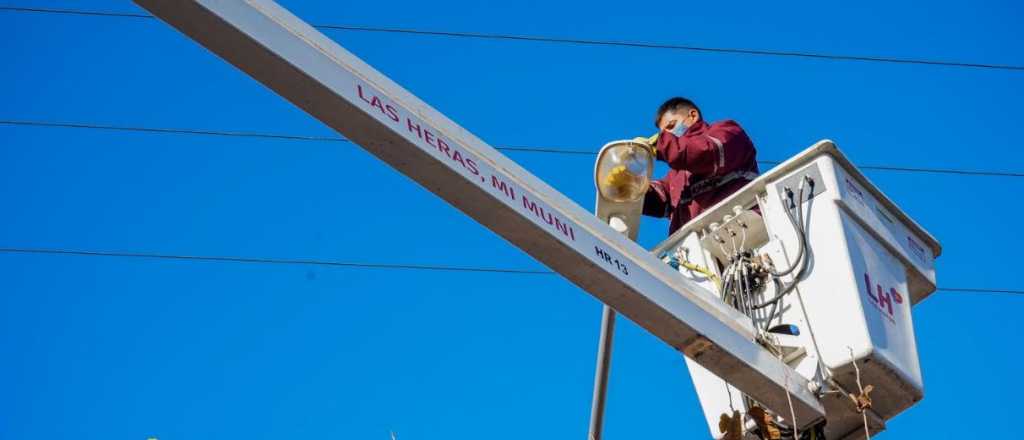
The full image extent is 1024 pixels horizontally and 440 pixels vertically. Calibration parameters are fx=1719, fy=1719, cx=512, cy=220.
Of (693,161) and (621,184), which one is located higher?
(693,161)

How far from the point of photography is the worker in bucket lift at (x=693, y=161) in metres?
6.64

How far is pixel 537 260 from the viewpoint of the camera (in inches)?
213

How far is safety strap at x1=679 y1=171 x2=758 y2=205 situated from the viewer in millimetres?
6938

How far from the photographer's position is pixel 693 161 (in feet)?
21.9

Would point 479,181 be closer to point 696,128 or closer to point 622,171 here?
point 622,171

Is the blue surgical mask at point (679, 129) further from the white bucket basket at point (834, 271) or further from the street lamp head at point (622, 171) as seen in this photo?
the street lamp head at point (622, 171)

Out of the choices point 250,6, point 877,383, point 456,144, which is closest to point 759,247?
point 877,383

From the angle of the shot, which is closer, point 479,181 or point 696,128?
point 479,181

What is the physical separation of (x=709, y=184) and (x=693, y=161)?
334mm

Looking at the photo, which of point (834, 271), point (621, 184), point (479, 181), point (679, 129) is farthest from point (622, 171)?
point (679, 129)

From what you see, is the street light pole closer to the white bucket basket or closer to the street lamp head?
the street lamp head

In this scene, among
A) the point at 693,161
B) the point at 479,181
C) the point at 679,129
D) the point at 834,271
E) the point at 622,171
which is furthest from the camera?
the point at 679,129

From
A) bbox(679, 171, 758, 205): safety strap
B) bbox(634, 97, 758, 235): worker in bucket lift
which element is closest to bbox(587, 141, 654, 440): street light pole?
bbox(634, 97, 758, 235): worker in bucket lift

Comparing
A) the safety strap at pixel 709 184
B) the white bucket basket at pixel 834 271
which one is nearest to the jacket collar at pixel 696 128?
the safety strap at pixel 709 184
